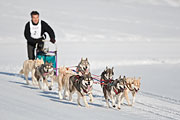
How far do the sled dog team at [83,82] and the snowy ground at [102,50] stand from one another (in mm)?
236

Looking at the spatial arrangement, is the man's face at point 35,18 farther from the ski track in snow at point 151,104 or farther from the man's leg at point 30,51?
the ski track in snow at point 151,104

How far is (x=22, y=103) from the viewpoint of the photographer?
15.6 ft

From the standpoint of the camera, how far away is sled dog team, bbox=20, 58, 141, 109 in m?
5.71

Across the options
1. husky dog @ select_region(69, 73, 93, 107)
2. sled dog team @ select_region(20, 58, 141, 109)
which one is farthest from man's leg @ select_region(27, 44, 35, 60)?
husky dog @ select_region(69, 73, 93, 107)

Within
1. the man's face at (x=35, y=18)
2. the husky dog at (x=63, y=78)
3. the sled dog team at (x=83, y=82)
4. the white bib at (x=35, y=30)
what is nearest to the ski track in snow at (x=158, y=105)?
the sled dog team at (x=83, y=82)

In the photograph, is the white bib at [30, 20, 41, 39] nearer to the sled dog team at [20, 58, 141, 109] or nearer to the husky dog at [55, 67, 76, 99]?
the sled dog team at [20, 58, 141, 109]

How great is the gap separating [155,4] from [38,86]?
4196 cm

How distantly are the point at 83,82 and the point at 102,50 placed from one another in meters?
13.1

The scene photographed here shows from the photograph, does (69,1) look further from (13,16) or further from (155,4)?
(13,16)

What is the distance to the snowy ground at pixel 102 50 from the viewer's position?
17.5 ft

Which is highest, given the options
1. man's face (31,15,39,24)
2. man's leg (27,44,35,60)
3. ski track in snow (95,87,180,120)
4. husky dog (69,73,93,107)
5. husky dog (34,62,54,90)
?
man's face (31,15,39,24)

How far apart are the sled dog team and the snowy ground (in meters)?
0.24

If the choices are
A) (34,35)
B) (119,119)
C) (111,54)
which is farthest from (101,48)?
(119,119)

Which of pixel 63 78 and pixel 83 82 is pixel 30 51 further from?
pixel 83 82
